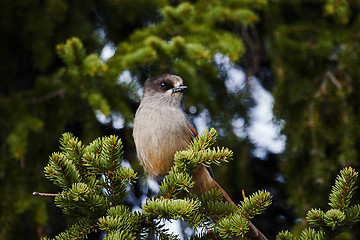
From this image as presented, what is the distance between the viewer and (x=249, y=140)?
177 inches

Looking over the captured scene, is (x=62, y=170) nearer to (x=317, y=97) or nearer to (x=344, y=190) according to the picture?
(x=344, y=190)

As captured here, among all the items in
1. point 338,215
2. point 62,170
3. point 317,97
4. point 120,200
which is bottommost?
point 317,97

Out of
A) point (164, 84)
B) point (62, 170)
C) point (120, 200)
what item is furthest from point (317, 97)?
point (62, 170)

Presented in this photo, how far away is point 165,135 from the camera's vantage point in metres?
3.32

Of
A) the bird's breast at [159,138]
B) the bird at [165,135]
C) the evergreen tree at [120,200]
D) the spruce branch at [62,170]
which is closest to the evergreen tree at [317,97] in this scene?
the bird at [165,135]

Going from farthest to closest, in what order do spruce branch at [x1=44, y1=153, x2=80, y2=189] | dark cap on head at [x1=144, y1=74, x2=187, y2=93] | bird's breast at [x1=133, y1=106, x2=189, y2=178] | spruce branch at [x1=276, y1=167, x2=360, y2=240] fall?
dark cap on head at [x1=144, y1=74, x2=187, y2=93], bird's breast at [x1=133, y1=106, x2=189, y2=178], spruce branch at [x1=44, y1=153, x2=80, y2=189], spruce branch at [x1=276, y1=167, x2=360, y2=240]

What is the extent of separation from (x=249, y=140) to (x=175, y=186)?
2.36m

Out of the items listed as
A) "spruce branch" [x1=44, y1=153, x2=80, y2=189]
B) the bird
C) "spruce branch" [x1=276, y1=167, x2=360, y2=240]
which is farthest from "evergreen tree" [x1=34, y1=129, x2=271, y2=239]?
the bird

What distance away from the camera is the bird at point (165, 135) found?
331 cm

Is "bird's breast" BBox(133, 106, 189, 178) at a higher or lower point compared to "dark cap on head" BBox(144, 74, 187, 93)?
lower

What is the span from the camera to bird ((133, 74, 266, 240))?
331 centimetres

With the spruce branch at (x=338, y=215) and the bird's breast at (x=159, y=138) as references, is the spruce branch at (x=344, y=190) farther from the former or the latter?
the bird's breast at (x=159, y=138)

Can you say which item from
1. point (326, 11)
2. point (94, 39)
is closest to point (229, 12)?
point (326, 11)

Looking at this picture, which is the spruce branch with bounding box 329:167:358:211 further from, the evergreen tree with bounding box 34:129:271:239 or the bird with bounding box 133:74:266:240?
the bird with bounding box 133:74:266:240
